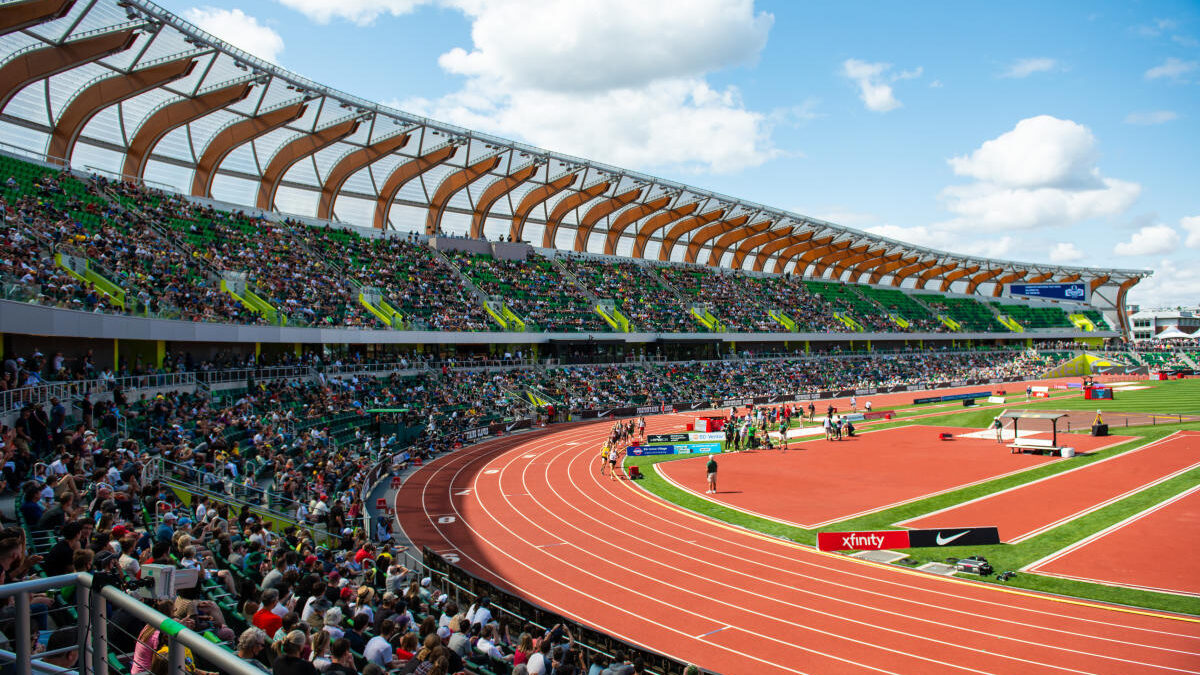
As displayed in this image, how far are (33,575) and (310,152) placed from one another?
136 feet

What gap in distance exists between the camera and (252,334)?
3089 cm

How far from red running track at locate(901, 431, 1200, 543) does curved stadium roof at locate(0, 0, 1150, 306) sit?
116 feet

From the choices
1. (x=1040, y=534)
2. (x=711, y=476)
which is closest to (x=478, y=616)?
(x=1040, y=534)

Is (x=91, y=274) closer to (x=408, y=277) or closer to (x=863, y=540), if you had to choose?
(x=863, y=540)

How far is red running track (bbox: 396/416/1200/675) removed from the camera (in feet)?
41.2

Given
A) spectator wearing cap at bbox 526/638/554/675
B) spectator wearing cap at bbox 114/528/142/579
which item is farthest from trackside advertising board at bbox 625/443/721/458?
spectator wearing cap at bbox 114/528/142/579

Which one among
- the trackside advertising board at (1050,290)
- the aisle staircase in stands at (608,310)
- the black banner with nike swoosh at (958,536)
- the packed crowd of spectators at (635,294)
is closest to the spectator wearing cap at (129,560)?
the black banner with nike swoosh at (958,536)

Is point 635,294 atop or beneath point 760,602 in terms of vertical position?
atop

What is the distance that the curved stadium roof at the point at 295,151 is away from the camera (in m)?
30.1

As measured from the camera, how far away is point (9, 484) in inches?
468

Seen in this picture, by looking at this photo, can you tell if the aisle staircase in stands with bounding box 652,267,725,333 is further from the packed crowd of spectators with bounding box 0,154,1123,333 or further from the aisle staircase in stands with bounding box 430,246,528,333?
the aisle staircase in stands with bounding box 430,246,528,333

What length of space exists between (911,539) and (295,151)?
4001 centimetres

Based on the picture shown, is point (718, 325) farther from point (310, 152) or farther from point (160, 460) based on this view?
point (160, 460)

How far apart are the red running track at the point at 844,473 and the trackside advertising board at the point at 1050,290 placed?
258 ft
